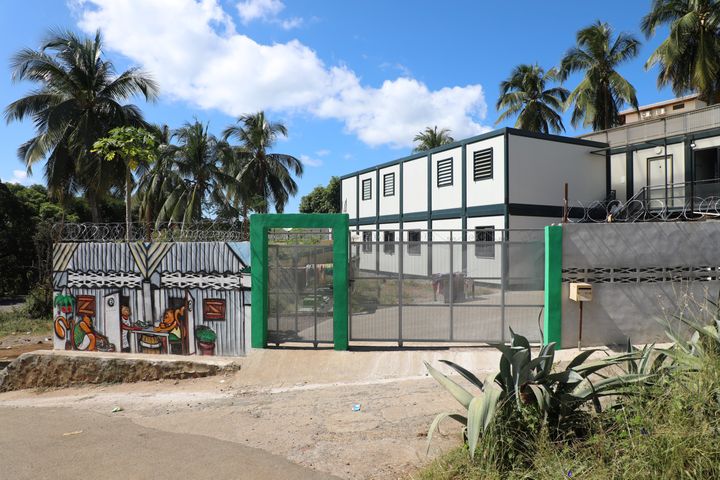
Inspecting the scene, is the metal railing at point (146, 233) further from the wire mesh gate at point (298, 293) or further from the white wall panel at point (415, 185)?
the white wall panel at point (415, 185)

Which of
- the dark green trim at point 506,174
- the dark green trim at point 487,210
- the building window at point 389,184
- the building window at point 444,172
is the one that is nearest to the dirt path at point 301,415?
the dark green trim at point 506,174

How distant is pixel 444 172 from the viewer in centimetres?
2238

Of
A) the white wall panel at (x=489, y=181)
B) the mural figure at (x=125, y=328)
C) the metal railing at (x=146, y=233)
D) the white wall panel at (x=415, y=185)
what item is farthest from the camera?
the white wall panel at (x=415, y=185)

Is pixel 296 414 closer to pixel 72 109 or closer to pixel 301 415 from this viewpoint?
pixel 301 415

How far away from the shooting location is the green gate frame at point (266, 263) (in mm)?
8445

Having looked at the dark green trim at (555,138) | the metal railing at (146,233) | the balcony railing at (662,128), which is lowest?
the metal railing at (146,233)

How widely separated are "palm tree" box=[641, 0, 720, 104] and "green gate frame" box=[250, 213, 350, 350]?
23.3m

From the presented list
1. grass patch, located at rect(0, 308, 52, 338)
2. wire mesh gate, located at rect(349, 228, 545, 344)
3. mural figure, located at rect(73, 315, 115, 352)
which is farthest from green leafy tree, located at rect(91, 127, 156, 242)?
wire mesh gate, located at rect(349, 228, 545, 344)

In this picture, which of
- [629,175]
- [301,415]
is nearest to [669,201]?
[629,175]

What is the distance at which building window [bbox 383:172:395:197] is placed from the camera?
26438 mm

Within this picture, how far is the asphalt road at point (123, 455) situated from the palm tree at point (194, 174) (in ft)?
73.1

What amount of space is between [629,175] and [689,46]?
27.0ft

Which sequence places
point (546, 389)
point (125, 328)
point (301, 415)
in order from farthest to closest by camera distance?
point (125, 328), point (301, 415), point (546, 389)

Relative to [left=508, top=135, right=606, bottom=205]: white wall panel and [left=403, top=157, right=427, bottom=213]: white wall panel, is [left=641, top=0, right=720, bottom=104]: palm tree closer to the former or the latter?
[left=508, top=135, right=606, bottom=205]: white wall panel
